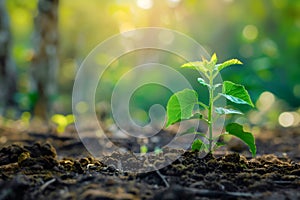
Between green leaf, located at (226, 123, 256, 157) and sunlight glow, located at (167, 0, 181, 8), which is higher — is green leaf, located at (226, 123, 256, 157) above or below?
below

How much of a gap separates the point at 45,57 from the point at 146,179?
164 inches

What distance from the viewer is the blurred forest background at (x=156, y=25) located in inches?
231

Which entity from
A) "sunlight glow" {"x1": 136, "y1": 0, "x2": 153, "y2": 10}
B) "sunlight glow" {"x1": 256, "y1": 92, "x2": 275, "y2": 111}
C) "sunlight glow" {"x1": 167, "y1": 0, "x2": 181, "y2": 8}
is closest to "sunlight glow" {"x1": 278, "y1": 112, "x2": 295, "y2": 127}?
"sunlight glow" {"x1": 256, "y1": 92, "x2": 275, "y2": 111}

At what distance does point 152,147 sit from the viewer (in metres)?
3.60

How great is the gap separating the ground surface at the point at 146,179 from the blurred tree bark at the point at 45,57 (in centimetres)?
340

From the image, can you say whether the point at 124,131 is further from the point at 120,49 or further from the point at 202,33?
the point at 202,33

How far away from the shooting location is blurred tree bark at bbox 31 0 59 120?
561cm

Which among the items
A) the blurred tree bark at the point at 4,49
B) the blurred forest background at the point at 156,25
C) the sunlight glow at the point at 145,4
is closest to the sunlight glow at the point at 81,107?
the blurred forest background at the point at 156,25

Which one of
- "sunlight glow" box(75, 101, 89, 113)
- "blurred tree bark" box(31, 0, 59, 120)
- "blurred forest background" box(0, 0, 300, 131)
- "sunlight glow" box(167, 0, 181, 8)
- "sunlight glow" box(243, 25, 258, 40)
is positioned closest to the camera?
"blurred tree bark" box(31, 0, 59, 120)

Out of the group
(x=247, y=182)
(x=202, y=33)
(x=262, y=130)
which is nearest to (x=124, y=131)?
(x=262, y=130)

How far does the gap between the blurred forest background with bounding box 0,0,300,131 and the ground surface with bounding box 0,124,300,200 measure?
222cm

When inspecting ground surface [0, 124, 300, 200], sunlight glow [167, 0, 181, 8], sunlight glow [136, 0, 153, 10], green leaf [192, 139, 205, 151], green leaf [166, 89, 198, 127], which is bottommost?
ground surface [0, 124, 300, 200]

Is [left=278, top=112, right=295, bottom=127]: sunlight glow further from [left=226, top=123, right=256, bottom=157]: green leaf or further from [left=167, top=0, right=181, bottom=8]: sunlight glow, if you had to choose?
[left=226, top=123, right=256, bottom=157]: green leaf

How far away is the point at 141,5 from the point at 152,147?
3495 mm
